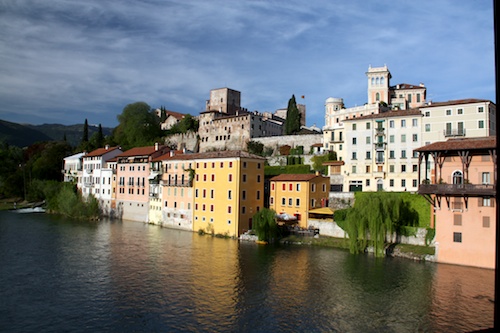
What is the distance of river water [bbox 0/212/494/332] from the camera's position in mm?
19484

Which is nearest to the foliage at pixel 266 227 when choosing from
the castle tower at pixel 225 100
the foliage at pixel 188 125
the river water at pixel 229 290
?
the river water at pixel 229 290

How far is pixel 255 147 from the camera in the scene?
69.0 meters

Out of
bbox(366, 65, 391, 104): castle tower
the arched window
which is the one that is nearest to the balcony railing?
the arched window

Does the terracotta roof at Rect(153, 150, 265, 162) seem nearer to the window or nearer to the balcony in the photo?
the balcony

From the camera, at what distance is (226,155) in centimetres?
4466

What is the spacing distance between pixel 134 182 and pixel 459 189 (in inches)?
1710

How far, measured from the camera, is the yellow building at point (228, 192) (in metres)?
42.9

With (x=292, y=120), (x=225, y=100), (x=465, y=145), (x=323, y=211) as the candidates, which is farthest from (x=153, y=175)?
(x=225, y=100)

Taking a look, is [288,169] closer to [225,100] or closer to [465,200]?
[465,200]

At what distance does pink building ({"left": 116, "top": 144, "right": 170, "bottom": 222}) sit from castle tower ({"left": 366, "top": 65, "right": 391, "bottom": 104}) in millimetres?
34855

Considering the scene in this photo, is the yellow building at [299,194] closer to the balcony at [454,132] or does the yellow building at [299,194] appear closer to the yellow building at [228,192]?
the yellow building at [228,192]

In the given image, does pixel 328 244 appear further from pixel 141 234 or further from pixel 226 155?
pixel 141 234

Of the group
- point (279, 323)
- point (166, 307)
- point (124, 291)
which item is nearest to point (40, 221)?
Result: point (124, 291)

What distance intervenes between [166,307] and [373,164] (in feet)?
106
